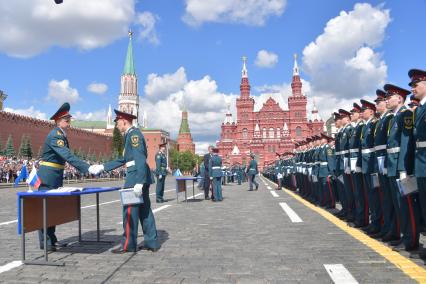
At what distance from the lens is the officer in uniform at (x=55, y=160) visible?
6262mm

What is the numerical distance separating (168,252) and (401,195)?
10.9ft

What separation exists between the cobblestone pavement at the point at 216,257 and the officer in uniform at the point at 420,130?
3.33ft

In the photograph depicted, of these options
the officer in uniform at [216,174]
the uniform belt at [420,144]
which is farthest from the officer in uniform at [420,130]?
the officer in uniform at [216,174]

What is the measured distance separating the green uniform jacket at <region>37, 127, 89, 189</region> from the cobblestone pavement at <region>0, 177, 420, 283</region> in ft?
3.43

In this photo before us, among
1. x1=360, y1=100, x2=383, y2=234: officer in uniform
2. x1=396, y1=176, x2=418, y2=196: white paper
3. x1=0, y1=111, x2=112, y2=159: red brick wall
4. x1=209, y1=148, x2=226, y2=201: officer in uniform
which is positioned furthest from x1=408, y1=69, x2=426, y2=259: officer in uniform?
x1=0, y1=111, x2=112, y2=159: red brick wall

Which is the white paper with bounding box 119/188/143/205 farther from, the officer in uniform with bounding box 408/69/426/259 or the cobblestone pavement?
the officer in uniform with bounding box 408/69/426/259

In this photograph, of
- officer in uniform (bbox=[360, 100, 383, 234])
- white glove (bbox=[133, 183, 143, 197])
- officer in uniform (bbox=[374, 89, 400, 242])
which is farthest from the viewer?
officer in uniform (bbox=[360, 100, 383, 234])

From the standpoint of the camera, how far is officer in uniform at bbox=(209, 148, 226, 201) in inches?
612

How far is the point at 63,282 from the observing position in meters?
4.51

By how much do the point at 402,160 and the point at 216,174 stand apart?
10.6m

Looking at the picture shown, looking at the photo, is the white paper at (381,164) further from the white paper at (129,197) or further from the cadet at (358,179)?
the white paper at (129,197)

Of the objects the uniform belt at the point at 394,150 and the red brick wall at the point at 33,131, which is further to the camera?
the red brick wall at the point at 33,131

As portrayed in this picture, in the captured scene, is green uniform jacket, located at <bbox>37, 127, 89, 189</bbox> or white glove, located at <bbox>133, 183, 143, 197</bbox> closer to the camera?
white glove, located at <bbox>133, 183, 143, 197</bbox>

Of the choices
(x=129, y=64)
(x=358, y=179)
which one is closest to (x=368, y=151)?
(x=358, y=179)
